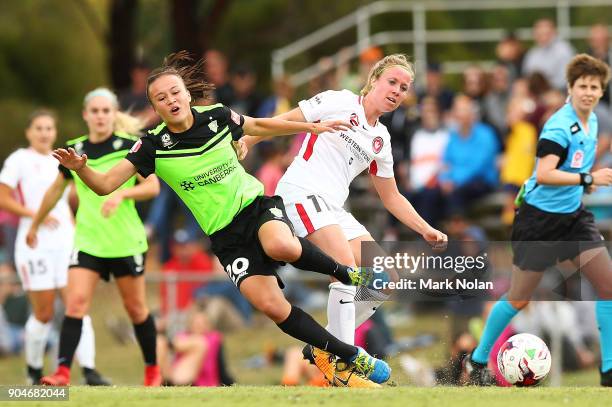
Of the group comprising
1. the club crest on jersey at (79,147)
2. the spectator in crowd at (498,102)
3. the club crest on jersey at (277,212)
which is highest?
the spectator in crowd at (498,102)

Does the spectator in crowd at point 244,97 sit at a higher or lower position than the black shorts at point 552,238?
higher

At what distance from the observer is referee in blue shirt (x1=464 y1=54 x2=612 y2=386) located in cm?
950

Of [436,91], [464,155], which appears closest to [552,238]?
[464,155]

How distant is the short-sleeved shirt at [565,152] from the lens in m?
9.49

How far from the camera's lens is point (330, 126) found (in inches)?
349

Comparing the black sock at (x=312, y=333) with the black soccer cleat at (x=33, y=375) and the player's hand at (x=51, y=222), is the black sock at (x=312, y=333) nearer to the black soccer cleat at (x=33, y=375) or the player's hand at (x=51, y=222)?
the player's hand at (x=51, y=222)

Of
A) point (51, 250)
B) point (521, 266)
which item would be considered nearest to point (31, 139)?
point (51, 250)

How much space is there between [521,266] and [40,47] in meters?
14.6

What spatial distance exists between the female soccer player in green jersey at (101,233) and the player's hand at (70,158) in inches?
77.1

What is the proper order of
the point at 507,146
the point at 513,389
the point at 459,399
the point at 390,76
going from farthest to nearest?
the point at 507,146, the point at 390,76, the point at 513,389, the point at 459,399

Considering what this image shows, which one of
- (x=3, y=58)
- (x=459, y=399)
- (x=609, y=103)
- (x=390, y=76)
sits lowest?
(x=459, y=399)

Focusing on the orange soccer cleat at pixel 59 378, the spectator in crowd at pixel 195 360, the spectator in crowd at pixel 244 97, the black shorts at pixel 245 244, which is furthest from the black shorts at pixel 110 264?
the spectator in crowd at pixel 244 97

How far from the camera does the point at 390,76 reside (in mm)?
9211

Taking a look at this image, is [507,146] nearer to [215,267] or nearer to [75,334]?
[215,267]
